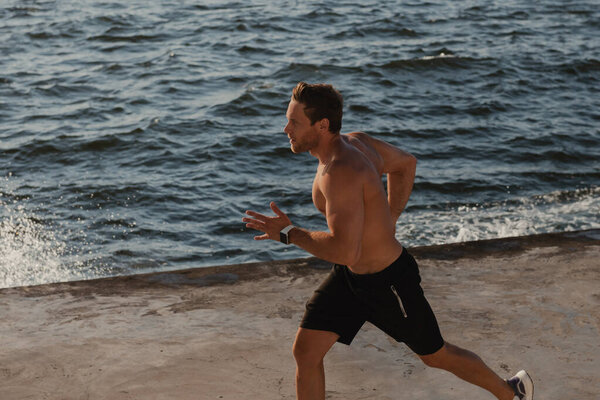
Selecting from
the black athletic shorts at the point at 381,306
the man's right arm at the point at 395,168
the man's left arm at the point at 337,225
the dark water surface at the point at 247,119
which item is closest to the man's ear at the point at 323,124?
the man's left arm at the point at 337,225

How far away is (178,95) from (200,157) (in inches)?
123

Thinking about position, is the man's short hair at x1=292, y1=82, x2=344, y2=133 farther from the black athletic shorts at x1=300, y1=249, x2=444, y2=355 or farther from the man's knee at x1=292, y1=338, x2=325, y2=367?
the man's knee at x1=292, y1=338, x2=325, y2=367

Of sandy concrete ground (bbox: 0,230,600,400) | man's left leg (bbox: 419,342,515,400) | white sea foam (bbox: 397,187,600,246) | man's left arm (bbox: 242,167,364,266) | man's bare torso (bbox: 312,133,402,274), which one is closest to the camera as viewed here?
man's left arm (bbox: 242,167,364,266)

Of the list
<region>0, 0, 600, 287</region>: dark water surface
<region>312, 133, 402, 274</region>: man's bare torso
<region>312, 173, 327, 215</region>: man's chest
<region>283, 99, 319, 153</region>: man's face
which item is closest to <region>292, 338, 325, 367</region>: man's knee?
<region>312, 133, 402, 274</region>: man's bare torso

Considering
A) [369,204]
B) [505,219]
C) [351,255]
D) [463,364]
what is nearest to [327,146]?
[369,204]

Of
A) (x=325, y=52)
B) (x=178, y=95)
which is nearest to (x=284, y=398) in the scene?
(x=178, y=95)

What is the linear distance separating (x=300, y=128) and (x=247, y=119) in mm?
10100

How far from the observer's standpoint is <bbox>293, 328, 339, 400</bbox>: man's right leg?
4055 mm

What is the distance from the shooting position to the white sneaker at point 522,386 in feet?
14.2

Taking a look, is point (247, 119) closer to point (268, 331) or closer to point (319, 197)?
point (268, 331)

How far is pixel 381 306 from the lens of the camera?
4062 millimetres

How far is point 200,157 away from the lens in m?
12.3

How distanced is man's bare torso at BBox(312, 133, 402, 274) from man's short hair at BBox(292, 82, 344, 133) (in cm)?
16

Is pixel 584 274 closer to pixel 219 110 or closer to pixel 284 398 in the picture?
pixel 284 398
